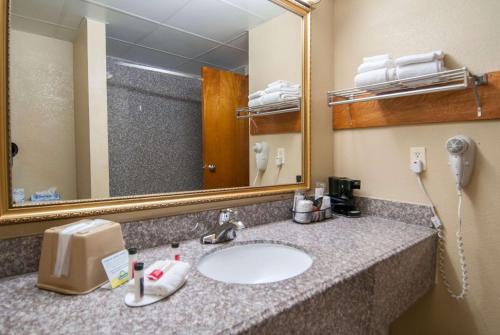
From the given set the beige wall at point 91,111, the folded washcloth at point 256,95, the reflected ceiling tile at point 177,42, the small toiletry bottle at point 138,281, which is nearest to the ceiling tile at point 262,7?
the reflected ceiling tile at point 177,42

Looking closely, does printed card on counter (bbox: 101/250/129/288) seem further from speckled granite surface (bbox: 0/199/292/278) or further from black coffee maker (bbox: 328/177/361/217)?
black coffee maker (bbox: 328/177/361/217)

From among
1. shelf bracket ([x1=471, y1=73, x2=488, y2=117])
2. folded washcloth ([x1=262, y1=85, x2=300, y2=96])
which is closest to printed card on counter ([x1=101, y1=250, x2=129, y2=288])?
folded washcloth ([x1=262, y1=85, x2=300, y2=96])

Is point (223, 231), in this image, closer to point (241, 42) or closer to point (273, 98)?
point (273, 98)

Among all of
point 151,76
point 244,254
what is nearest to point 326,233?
point 244,254

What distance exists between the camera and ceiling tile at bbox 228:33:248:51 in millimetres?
1257

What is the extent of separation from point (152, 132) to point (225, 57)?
478 mm

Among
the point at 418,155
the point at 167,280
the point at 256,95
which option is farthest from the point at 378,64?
the point at 167,280

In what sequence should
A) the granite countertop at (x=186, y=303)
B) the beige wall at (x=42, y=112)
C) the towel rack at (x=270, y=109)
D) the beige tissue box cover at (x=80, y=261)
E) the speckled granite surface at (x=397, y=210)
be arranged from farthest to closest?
1. the towel rack at (x=270, y=109)
2. the speckled granite surface at (x=397, y=210)
3. the beige wall at (x=42, y=112)
4. the beige tissue box cover at (x=80, y=261)
5. the granite countertop at (x=186, y=303)

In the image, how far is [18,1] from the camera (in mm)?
760

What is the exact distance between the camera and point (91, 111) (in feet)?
2.90

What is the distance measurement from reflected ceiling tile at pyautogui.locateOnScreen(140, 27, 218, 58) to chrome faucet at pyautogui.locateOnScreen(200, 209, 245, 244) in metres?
0.66

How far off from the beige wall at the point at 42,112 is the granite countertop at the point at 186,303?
28 centimetres

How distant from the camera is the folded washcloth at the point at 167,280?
1.97ft

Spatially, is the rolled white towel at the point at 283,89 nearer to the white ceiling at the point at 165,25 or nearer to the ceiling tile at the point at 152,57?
the white ceiling at the point at 165,25
